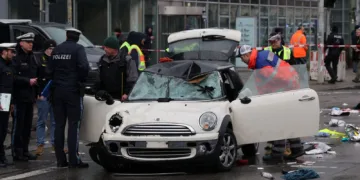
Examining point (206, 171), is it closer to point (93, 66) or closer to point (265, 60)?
point (265, 60)

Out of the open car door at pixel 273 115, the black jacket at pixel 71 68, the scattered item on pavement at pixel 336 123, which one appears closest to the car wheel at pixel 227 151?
the open car door at pixel 273 115

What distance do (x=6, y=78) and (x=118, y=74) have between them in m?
1.62

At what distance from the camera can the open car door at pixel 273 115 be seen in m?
11.2

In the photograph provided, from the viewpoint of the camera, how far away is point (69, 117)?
11.5 metres

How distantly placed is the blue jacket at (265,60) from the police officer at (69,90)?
2.55m

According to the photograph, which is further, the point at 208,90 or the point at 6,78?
the point at 6,78

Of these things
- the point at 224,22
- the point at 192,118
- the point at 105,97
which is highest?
the point at 224,22

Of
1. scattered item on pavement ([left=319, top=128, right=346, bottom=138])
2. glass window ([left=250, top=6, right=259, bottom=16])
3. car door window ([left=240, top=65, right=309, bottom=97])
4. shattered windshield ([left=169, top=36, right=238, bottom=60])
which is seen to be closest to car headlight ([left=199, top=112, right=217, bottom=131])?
car door window ([left=240, top=65, right=309, bottom=97])

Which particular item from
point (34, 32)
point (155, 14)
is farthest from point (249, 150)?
point (155, 14)

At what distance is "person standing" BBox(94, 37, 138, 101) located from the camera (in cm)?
1204

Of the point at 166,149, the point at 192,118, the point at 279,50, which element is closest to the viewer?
the point at 166,149

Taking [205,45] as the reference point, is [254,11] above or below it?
above

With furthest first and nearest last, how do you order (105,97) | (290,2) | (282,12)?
(290,2)
(282,12)
(105,97)

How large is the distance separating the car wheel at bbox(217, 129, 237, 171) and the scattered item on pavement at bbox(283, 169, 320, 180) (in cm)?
86
